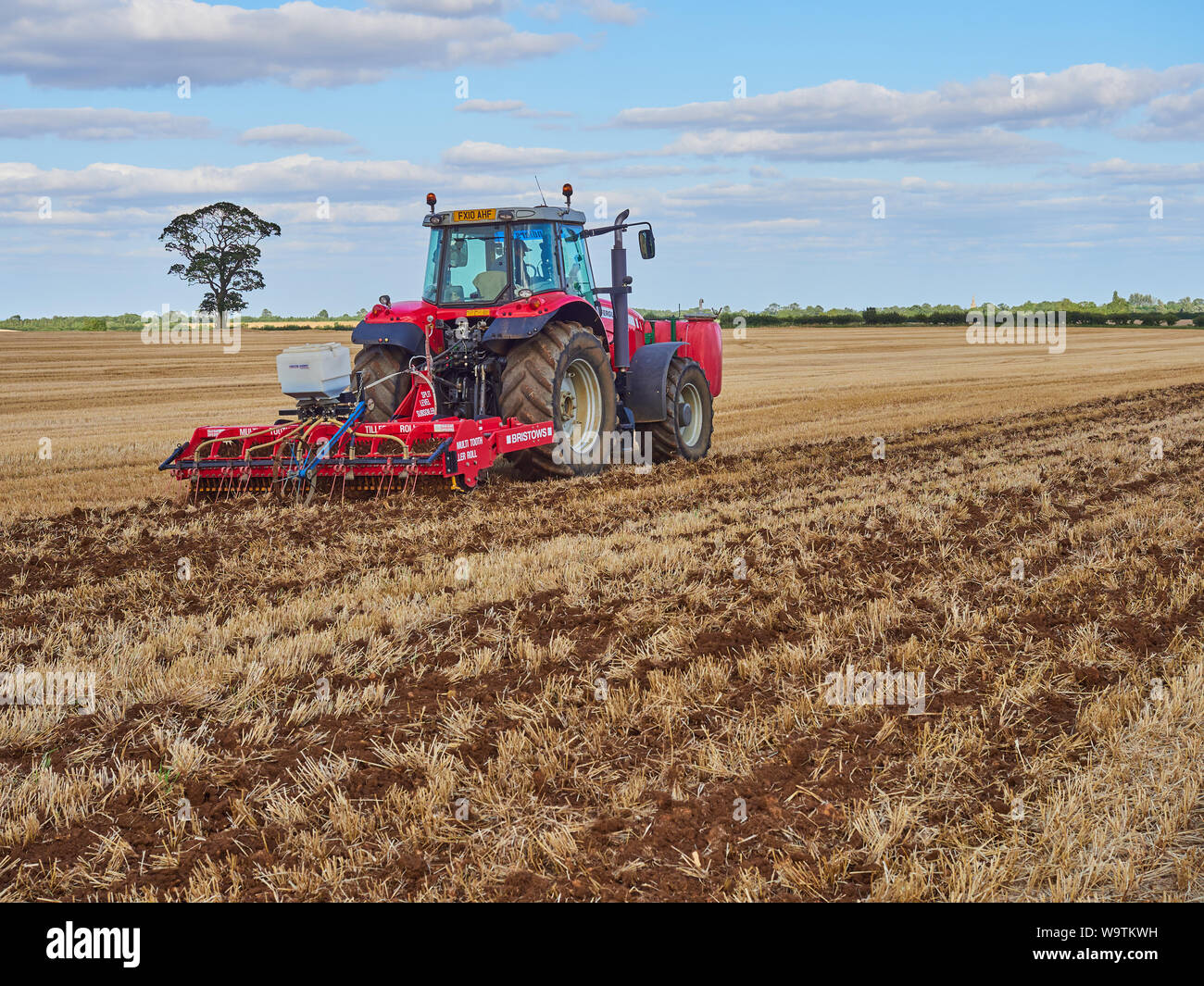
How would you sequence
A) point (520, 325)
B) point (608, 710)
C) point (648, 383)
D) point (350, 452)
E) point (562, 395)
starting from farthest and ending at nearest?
point (648, 383), point (562, 395), point (520, 325), point (350, 452), point (608, 710)

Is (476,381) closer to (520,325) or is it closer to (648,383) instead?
(520,325)

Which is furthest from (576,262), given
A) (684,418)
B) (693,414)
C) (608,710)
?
(608,710)

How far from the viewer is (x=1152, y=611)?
5.37 m

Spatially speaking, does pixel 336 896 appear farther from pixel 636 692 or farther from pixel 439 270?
pixel 439 270

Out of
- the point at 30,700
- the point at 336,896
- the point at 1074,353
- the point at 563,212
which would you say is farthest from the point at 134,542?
the point at 1074,353

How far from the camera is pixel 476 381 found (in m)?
9.55

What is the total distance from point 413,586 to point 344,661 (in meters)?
1.33

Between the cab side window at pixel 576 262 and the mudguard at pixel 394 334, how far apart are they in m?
1.37

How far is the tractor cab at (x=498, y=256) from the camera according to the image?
31.8 feet

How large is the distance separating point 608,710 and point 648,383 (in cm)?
696

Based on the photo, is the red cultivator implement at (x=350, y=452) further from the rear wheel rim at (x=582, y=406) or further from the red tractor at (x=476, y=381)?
the rear wheel rim at (x=582, y=406)

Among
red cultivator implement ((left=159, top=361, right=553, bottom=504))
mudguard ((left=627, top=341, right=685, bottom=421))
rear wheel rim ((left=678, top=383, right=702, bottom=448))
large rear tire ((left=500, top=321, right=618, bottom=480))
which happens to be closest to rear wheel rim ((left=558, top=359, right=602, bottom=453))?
large rear tire ((left=500, top=321, right=618, bottom=480))

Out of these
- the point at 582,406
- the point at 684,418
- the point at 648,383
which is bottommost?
the point at 684,418

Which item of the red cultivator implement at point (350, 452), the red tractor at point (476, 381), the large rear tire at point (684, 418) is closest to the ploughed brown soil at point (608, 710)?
the red cultivator implement at point (350, 452)
